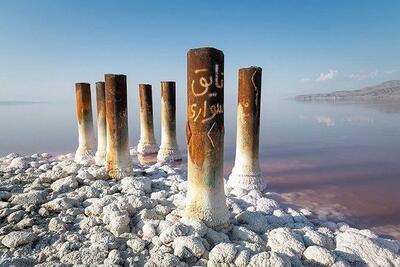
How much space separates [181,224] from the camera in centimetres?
458

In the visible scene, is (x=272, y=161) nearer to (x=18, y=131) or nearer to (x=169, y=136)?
(x=169, y=136)

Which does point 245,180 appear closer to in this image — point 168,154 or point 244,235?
point 244,235

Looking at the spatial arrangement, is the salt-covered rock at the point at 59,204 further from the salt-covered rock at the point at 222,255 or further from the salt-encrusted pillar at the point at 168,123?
the salt-encrusted pillar at the point at 168,123

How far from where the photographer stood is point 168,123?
1139 cm

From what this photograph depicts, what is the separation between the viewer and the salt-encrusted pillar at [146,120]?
12.4 m

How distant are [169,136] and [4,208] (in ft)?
21.3

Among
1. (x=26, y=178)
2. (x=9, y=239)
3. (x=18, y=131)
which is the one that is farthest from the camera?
(x=18, y=131)

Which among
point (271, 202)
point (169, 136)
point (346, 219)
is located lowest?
point (346, 219)

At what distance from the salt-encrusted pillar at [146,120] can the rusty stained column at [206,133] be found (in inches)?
295

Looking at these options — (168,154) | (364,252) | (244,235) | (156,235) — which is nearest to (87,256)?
(156,235)

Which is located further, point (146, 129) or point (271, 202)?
point (146, 129)

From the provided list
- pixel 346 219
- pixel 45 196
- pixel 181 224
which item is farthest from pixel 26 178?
pixel 346 219

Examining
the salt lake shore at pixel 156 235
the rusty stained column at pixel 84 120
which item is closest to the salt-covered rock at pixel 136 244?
the salt lake shore at pixel 156 235

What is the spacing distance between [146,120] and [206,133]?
25.8 feet
